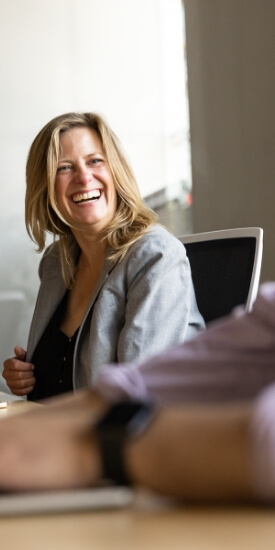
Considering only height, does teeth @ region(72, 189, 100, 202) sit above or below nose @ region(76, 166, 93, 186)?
below

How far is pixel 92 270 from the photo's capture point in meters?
2.49

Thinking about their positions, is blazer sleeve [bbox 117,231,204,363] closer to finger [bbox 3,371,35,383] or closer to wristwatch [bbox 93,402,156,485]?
finger [bbox 3,371,35,383]

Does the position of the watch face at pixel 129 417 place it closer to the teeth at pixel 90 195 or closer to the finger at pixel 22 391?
the finger at pixel 22 391

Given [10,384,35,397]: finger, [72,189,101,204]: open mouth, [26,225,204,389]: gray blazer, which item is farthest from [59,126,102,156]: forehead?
[10,384,35,397]: finger

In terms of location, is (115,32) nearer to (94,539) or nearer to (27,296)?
(27,296)

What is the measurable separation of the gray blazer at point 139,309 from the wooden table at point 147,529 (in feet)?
4.76

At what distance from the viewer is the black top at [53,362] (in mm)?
2301

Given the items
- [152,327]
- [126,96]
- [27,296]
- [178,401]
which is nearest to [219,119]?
[126,96]

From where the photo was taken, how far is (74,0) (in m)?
3.70

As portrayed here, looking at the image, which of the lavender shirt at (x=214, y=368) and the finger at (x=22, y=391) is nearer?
the lavender shirt at (x=214, y=368)

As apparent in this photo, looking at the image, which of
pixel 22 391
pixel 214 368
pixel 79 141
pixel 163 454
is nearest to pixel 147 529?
pixel 163 454

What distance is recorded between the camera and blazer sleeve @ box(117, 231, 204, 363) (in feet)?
6.81

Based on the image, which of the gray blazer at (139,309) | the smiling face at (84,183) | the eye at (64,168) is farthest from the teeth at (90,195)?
the gray blazer at (139,309)

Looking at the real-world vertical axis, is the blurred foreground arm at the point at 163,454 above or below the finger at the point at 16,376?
above
